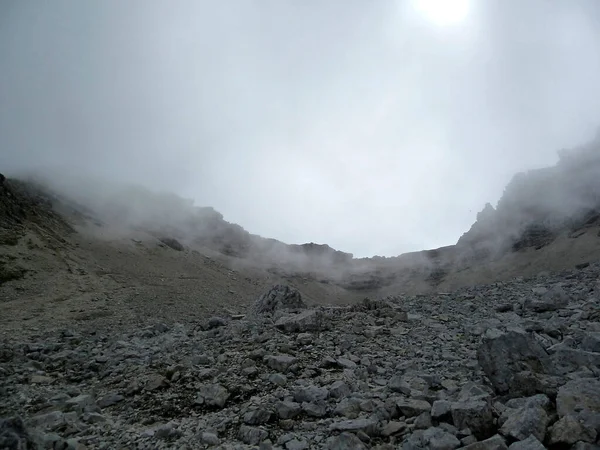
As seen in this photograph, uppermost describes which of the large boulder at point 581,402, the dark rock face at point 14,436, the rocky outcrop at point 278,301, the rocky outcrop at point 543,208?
the rocky outcrop at point 543,208

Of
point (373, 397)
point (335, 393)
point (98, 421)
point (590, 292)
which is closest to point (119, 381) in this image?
point (98, 421)

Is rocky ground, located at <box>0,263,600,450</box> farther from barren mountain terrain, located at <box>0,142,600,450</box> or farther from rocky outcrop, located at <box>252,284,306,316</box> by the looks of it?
rocky outcrop, located at <box>252,284,306,316</box>

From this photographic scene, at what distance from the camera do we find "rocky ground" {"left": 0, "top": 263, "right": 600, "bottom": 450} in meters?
5.63

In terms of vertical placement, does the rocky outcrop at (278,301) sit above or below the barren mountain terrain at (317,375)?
above

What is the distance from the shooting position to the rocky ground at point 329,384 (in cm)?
563

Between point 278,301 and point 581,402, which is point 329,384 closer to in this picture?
point 581,402

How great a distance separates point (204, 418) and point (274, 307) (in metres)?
11.2

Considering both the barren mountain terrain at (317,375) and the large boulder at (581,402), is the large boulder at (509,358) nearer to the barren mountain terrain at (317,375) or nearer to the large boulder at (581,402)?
the barren mountain terrain at (317,375)

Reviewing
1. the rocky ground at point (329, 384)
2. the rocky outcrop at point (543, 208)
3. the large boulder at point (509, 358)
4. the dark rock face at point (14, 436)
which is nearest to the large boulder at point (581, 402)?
the rocky ground at point (329, 384)

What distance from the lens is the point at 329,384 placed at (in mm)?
8391

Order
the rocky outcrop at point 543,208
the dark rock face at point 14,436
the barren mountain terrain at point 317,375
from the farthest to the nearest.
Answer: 1. the rocky outcrop at point 543,208
2. the barren mountain terrain at point 317,375
3. the dark rock face at point 14,436

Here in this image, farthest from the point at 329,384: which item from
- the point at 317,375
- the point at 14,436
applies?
the point at 14,436

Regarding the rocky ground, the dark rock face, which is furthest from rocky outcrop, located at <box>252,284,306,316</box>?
the dark rock face

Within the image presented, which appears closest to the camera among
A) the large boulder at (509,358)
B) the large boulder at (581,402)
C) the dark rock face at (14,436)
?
the large boulder at (581,402)
